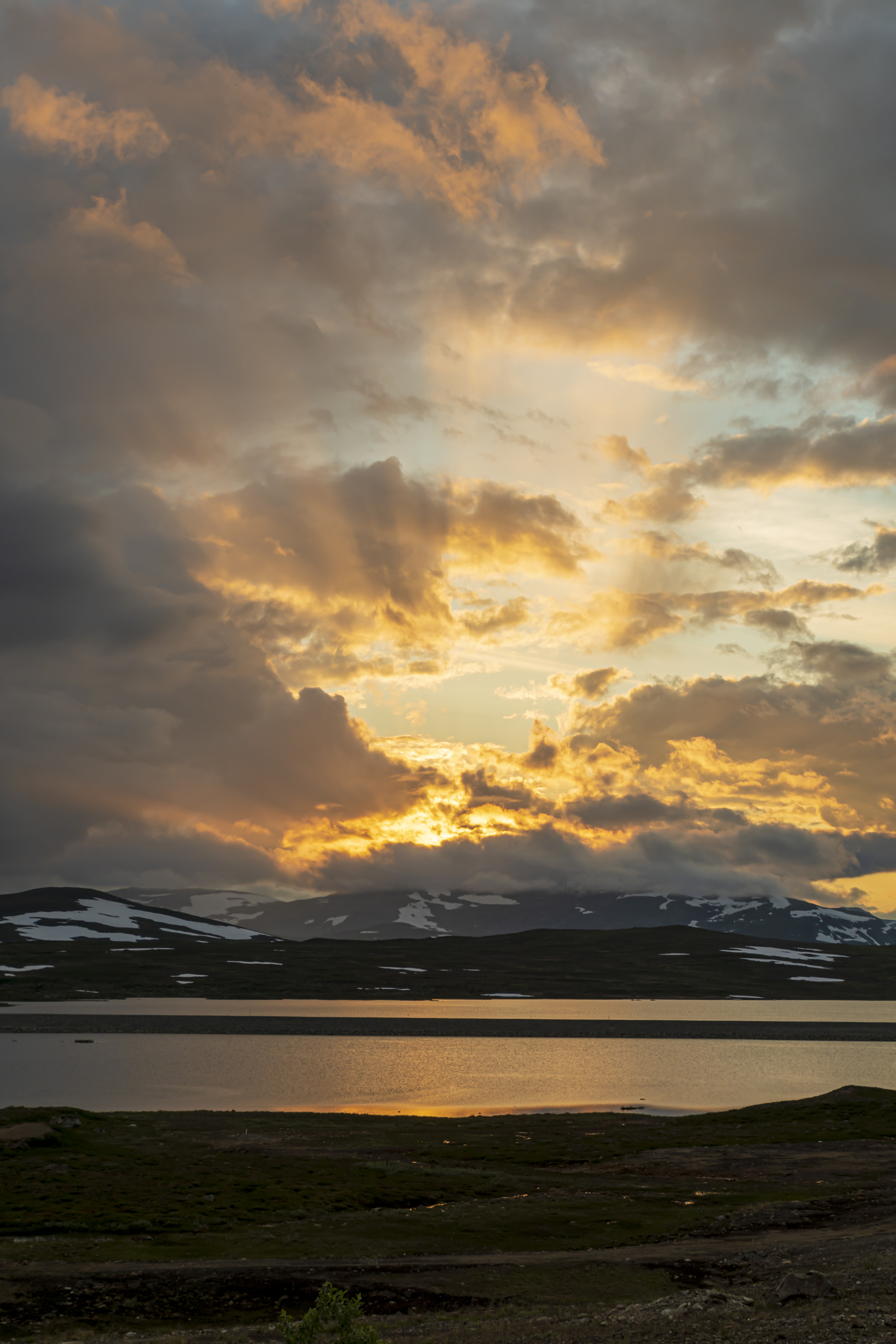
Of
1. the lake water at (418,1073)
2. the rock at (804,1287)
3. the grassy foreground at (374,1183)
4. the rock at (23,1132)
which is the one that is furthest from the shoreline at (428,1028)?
A: the rock at (804,1287)

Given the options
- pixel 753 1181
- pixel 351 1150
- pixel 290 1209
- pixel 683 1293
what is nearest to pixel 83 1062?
pixel 351 1150

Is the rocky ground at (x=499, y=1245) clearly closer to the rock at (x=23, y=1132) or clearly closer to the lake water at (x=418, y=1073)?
the rock at (x=23, y=1132)

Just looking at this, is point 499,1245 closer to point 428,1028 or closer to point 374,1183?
point 374,1183

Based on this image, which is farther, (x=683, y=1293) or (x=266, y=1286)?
(x=266, y=1286)

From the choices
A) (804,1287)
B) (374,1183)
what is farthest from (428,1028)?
(804,1287)

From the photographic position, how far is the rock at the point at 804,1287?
81.8 ft

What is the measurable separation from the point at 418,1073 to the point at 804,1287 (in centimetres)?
7430

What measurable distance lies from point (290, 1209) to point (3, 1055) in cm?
7921

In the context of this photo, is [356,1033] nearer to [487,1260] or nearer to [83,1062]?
[83,1062]

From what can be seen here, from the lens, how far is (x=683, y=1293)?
2577 centimetres

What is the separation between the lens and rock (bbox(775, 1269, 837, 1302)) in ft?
81.8

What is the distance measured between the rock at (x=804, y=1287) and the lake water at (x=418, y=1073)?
1874 inches

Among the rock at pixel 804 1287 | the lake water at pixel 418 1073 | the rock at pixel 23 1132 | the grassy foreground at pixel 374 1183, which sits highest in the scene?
the rock at pixel 804 1287

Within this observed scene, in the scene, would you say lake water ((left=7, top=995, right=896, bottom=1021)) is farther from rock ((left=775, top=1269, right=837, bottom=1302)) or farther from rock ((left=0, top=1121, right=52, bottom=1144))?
rock ((left=775, top=1269, right=837, bottom=1302))
